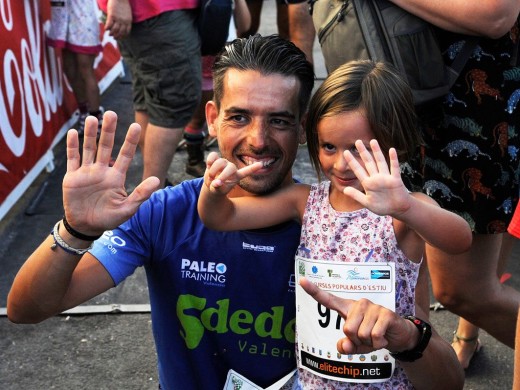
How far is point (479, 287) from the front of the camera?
8.04 feet

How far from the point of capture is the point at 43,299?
174 centimetres

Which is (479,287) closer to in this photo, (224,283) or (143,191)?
(224,283)

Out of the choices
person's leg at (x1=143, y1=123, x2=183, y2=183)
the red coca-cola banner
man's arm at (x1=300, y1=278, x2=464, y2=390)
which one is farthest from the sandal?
the red coca-cola banner

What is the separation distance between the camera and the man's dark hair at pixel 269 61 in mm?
2033

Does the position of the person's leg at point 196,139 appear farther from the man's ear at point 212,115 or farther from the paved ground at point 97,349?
the man's ear at point 212,115

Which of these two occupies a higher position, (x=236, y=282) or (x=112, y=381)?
(x=236, y=282)

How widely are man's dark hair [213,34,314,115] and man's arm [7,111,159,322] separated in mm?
476

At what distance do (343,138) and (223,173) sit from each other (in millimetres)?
328

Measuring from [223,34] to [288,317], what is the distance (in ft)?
8.16

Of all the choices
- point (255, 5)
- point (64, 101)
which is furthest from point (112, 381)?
point (255, 5)

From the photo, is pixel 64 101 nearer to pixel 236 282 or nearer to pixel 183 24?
pixel 183 24

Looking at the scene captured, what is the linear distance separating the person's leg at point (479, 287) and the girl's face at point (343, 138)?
756 millimetres

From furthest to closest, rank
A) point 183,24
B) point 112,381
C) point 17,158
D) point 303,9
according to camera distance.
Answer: point 303,9 < point 17,158 < point 183,24 < point 112,381

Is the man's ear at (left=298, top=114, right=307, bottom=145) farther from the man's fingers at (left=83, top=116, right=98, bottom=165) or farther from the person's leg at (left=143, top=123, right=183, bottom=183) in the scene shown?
the person's leg at (left=143, top=123, right=183, bottom=183)
